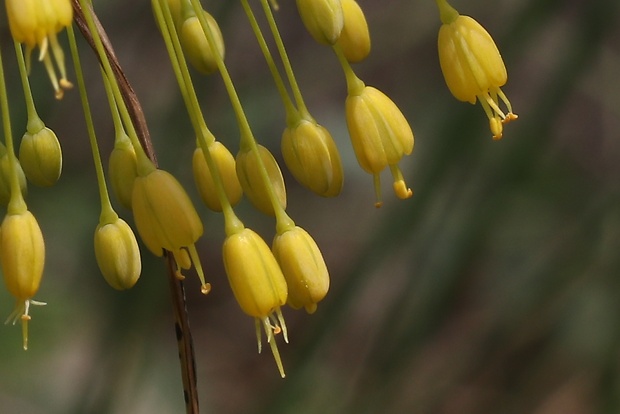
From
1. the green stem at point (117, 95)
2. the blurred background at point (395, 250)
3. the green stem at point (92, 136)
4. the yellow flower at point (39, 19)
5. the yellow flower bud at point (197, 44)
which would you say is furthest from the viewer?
the blurred background at point (395, 250)

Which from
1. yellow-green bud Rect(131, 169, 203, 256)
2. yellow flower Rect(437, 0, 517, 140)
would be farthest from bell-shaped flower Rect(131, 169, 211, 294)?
yellow flower Rect(437, 0, 517, 140)

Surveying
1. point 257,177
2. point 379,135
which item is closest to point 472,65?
point 379,135

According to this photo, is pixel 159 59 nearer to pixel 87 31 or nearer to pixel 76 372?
pixel 76 372

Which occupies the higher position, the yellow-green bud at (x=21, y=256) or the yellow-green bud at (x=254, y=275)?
the yellow-green bud at (x=21, y=256)

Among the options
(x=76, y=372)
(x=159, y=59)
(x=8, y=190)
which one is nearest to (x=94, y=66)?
(x=159, y=59)

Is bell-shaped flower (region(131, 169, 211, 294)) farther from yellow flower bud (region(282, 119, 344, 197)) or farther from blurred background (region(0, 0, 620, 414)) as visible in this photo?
blurred background (region(0, 0, 620, 414))

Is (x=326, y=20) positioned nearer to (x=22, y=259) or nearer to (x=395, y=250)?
(x=22, y=259)

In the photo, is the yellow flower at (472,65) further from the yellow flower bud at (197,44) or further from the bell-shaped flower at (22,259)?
the bell-shaped flower at (22,259)

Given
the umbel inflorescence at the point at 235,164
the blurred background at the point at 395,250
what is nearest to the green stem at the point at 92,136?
the umbel inflorescence at the point at 235,164
